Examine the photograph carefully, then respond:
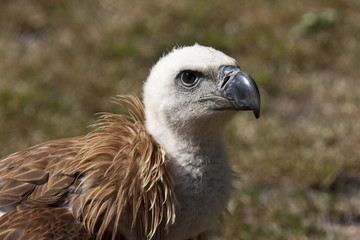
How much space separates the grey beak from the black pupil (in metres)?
0.13

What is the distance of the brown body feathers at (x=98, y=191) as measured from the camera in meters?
3.05

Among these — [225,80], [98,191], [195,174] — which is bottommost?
[195,174]

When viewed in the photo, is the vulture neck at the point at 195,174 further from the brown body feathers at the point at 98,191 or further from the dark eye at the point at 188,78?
the dark eye at the point at 188,78

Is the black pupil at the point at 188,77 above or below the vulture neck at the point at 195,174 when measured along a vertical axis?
above

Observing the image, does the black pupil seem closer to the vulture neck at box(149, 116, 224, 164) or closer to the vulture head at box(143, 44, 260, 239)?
the vulture head at box(143, 44, 260, 239)

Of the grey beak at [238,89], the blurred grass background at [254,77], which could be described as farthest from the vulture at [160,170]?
the blurred grass background at [254,77]

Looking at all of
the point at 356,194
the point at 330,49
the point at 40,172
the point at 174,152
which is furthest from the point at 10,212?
the point at 330,49

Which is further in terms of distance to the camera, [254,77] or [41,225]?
[254,77]

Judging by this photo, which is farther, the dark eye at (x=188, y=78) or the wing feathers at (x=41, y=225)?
the dark eye at (x=188, y=78)

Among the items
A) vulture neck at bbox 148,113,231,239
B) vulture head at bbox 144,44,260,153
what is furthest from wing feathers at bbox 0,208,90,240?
vulture head at bbox 144,44,260,153

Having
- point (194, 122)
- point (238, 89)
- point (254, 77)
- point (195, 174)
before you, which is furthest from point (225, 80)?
point (254, 77)

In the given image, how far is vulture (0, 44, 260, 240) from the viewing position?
3.10 m

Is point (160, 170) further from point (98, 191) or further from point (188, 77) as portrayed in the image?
point (188, 77)

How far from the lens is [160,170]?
3156 millimetres
